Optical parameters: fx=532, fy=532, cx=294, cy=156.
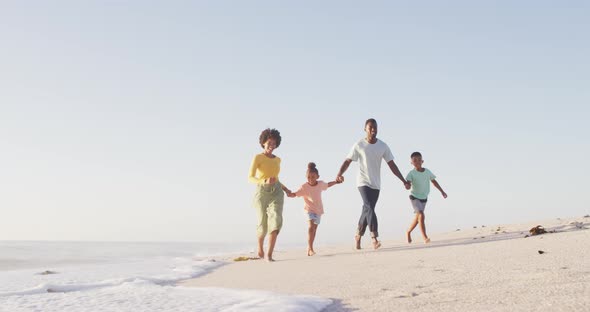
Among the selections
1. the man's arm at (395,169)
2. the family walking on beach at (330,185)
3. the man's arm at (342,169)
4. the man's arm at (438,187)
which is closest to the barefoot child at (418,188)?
the family walking on beach at (330,185)

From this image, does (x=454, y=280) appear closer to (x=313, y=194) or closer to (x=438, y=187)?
(x=313, y=194)

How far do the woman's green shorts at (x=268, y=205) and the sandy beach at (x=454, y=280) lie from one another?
175 cm

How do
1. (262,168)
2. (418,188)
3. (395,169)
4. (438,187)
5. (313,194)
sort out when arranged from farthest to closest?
(438,187)
(418,188)
(395,169)
(313,194)
(262,168)

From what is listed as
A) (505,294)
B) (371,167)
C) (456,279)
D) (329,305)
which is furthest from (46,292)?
(371,167)

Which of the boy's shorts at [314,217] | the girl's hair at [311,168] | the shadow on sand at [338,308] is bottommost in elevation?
the shadow on sand at [338,308]

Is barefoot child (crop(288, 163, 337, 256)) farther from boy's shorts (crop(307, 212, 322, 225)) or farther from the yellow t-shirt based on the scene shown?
the yellow t-shirt

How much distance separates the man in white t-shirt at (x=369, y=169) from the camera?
8.14 m

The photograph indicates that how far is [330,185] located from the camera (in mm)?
8469

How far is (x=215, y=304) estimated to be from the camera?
3.24 metres

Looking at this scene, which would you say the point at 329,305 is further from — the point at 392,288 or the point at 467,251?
the point at 467,251

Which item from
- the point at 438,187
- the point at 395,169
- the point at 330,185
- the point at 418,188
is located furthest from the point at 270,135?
the point at 438,187

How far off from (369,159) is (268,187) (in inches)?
67.1

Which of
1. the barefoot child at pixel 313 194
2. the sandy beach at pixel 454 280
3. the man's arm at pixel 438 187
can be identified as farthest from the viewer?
the man's arm at pixel 438 187

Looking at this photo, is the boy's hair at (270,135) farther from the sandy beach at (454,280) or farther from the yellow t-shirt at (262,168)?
the sandy beach at (454,280)
